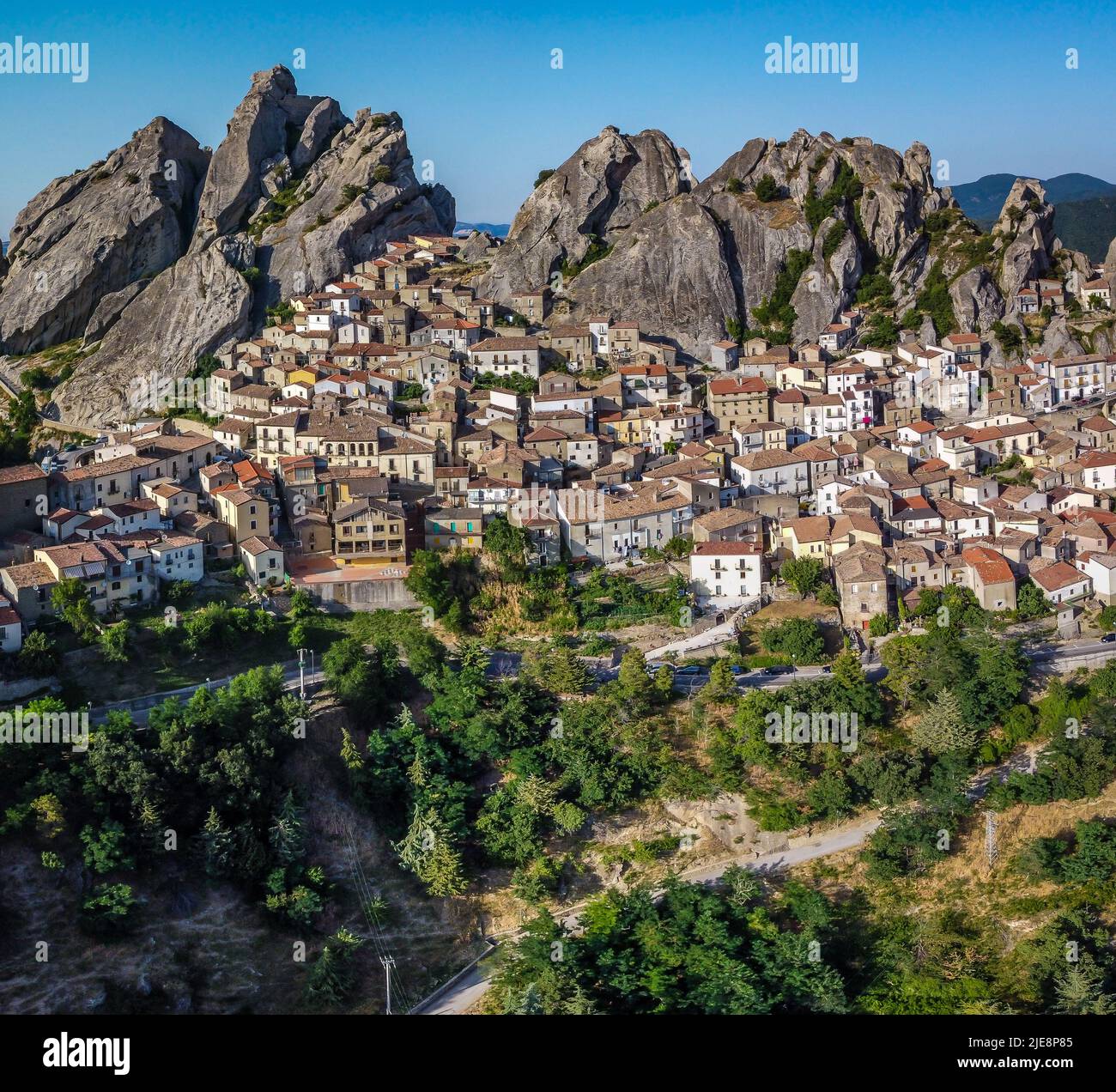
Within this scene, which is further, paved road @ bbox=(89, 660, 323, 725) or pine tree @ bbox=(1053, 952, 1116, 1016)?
paved road @ bbox=(89, 660, 323, 725)

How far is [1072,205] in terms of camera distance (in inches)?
3888

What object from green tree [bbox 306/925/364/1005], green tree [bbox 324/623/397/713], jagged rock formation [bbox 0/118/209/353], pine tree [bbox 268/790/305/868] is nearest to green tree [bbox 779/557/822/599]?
green tree [bbox 324/623/397/713]

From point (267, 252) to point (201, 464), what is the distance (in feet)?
58.8

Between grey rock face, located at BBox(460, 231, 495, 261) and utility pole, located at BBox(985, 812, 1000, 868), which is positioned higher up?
grey rock face, located at BBox(460, 231, 495, 261)

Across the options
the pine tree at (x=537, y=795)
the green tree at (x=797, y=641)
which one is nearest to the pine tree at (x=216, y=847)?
the pine tree at (x=537, y=795)

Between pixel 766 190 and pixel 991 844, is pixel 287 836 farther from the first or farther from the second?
pixel 766 190

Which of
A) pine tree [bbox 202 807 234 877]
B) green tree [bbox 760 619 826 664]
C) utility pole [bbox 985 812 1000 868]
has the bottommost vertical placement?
utility pole [bbox 985 812 1000 868]

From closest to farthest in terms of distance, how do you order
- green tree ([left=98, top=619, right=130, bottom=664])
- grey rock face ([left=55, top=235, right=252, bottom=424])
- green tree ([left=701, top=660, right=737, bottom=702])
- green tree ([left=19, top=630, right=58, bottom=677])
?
green tree ([left=19, top=630, right=58, bottom=677])
green tree ([left=98, top=619, right=130, bottom=664])
green tree ([left=701, top=660, right=737, bottom=702])
grey rock face ([left=55, top=235, right=252, bottom=424])

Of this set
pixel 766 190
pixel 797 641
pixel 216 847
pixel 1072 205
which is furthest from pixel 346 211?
pixel 1072 205

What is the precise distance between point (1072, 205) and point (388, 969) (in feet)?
307

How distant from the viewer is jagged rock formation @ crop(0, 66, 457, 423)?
4797 centimetres

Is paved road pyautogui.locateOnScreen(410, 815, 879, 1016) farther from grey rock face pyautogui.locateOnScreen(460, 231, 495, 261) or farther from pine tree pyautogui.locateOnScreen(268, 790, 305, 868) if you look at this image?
grey rock face pyautogui.locateOnScreen(460, 231, 495, 261)

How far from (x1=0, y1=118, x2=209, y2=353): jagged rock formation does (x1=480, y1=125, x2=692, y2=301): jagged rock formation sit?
47.0 ft

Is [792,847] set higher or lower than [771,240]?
lower
